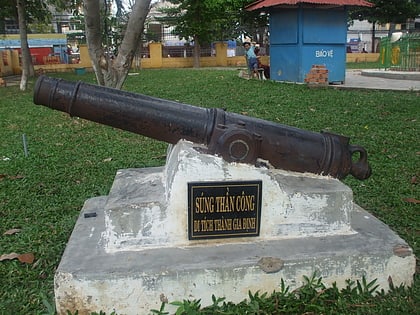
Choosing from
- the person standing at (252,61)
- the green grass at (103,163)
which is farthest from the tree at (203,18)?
the green grass at (103,163)

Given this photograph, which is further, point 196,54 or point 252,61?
point 196,54

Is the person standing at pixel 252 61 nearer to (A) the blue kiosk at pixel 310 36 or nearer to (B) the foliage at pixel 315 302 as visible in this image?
(A) the blue kiosk at pixel 310 36

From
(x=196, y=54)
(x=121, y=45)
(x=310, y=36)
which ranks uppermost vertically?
(x=310, y=36)

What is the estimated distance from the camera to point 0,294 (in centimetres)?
296

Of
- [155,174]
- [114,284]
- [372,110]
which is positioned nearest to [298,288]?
[114,284]

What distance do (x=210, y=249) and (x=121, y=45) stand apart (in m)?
5.88

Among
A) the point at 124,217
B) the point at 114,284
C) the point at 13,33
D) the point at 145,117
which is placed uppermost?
the point at 13,33

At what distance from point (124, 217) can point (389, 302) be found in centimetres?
160

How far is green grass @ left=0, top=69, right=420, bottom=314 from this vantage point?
3176 mm

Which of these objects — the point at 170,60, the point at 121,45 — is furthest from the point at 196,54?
the point at 121,45

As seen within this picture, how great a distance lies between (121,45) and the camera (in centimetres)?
804

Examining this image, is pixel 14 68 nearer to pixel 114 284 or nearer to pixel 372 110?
pixel 372 110

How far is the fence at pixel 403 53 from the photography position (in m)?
17.5

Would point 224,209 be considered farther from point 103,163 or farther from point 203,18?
point 203,18
